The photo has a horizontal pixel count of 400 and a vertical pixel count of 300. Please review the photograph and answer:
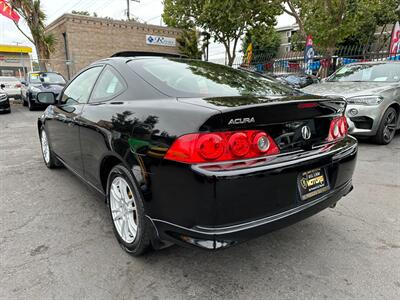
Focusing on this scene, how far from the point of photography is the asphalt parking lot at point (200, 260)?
2.01m

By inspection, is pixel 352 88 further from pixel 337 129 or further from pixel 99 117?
pixel 99 117

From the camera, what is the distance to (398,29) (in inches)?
466

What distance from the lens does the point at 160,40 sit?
953 inches

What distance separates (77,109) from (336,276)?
277 cm

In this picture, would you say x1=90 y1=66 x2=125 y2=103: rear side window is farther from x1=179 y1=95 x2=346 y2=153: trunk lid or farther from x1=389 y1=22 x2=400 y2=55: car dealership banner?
x1=389 y1=22 x2=400 y2=55: car dealership banner

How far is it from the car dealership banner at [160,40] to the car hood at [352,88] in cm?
1964

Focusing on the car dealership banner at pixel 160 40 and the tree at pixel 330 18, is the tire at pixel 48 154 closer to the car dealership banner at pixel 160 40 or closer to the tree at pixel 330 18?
the tree at pixel 330 18

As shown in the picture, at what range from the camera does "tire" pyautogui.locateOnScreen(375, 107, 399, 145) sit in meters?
5.55

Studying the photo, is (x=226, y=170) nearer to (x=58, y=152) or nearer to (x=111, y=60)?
(x=111, y=60)

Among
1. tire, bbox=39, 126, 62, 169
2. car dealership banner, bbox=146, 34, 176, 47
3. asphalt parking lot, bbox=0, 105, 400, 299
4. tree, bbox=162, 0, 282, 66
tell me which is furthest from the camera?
car dealership banner, bbox=146, 34, 176, 47

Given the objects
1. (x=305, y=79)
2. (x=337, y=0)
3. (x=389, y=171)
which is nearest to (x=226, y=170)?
(x=389, y=171)

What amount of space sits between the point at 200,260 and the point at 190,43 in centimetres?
2284

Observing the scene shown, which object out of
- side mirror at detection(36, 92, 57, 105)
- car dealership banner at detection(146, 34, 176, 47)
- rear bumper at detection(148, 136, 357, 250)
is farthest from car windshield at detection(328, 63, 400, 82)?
car dealership banner at detection(146, 34, 176, 47)

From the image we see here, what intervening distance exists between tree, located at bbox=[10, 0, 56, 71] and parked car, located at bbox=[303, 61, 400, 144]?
14673 mm
